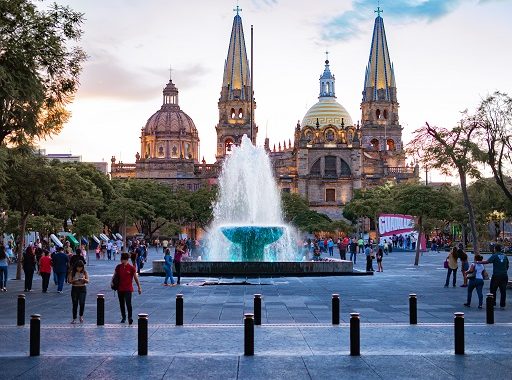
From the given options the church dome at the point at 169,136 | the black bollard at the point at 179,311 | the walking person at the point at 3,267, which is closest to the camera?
the black bollard at the point at 179,311

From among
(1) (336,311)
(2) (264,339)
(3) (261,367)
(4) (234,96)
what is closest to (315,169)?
(4) (234,96)

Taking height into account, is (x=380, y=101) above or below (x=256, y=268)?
above

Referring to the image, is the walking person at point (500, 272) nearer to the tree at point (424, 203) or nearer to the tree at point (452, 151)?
the tree at point (452, 151)

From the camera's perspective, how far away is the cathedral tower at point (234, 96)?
423 feet

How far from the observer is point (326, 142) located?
129 m

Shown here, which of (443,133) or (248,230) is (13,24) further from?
(443,133)

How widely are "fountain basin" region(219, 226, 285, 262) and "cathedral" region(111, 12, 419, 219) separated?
9133 centimetres

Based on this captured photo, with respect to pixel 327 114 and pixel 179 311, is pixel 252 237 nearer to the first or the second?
pixel 179 311

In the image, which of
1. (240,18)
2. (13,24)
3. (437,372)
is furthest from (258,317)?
(240,18)

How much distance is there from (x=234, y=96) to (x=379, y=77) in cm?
2347

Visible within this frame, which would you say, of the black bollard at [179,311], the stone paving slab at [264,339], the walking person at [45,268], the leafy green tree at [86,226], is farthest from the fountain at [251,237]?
the stone paving slab at [264,339]

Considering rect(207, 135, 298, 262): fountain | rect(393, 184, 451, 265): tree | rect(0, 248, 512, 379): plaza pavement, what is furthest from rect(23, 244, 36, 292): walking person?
rect(393, 184, 451, 265): tree

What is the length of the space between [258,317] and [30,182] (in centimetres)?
1883

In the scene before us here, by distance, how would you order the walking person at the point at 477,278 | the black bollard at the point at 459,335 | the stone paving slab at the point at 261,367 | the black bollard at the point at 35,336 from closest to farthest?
the stone paving slab at the point at 261,367 < the black bollard at the point at 35,336 < the black bollard at the point at 459,335 < the walking person at the point at 477,278
